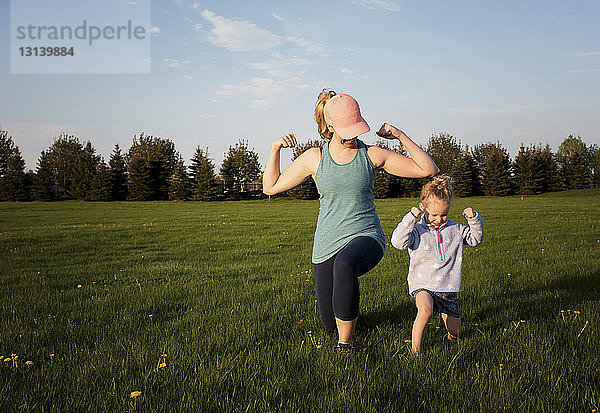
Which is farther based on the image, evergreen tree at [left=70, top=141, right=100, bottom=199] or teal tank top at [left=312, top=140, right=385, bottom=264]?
evergreen tree at [left=70, top=141, right=100, bottom=199]

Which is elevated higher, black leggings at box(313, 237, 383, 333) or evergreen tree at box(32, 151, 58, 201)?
evergreen tree at box(32, 151, 58, 201)

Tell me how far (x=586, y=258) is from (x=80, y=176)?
59.1 metres

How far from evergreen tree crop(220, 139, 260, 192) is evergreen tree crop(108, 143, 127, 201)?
12196mm

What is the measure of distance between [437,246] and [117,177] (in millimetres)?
58290

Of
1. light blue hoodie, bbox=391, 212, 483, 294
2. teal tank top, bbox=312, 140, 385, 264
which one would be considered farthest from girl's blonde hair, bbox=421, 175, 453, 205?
teal tank top, bbox=312, 140, 385, 264

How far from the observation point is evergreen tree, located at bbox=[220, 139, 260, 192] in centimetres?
5809

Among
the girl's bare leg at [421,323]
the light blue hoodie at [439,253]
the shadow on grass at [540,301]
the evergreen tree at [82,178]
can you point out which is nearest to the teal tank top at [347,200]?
the light blue hoodie at [439,253]

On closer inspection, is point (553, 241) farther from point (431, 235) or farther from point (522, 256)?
point (431, 235)

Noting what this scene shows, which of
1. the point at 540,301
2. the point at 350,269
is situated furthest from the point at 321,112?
the point at 540,301

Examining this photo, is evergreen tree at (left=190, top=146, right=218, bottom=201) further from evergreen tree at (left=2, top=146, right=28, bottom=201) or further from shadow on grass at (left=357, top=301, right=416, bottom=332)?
shadow on grass at (left=357, top=301, right=416, bottom=332)

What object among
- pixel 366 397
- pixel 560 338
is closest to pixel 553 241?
pixel 560 338

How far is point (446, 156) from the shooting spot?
75062 millimetres

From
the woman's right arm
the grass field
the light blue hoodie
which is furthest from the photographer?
the woman's right arm

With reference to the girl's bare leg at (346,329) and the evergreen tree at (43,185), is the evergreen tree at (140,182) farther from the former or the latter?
the girl's bare leg at (346,329)
